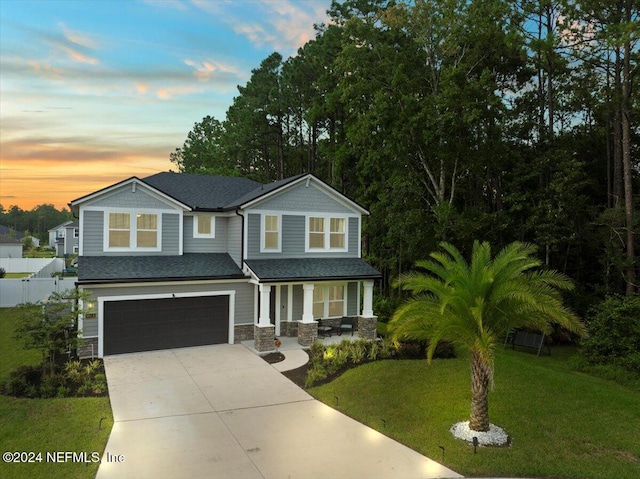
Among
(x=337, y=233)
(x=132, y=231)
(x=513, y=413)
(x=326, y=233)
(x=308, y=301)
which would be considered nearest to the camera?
(x=513, y=413)

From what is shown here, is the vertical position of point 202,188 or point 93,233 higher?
point 202,188

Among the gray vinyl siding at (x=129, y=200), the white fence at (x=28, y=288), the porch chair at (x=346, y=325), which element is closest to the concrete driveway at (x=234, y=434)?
the porch chair at (x=346, y=325)

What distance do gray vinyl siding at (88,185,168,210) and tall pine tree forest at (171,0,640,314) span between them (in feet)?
39.1

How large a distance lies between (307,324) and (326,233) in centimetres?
442

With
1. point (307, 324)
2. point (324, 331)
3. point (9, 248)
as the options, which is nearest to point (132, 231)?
point (307, 324)

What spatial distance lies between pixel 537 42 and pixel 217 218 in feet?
53.1

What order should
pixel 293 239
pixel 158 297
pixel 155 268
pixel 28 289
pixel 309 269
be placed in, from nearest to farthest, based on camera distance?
pixel 158 297 → pixel 155 268 → pixel 309 269 → pixel 293 239 → pixel 28 289

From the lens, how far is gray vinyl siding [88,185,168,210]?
1550 centimetres

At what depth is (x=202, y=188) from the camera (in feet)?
64.8

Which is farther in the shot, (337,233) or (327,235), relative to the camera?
(337,233)

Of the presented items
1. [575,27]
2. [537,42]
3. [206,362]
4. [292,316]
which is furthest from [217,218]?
[575,27]

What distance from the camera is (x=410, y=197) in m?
24.6

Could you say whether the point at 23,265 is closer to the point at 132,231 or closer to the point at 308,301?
the point at 132,231

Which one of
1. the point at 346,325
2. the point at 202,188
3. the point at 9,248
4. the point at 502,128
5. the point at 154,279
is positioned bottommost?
the point at 346,325
